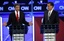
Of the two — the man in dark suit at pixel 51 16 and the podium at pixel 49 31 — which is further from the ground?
the man in dark suit at pixel 51 16

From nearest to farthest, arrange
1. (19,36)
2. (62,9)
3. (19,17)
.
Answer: (19,36) → (19,17) → (62,9)

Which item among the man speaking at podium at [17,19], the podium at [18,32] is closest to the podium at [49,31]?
the podium at [18,32]

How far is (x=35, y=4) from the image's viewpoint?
5.88 metres

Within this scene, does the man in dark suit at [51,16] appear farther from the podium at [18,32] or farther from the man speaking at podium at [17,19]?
the podium at [18,32]

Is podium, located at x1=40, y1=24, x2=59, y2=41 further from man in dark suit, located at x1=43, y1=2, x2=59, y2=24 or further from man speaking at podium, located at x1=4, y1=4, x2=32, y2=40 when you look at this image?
man speaking at podium, located at x1=4, y1=4, x2=32, y2=40

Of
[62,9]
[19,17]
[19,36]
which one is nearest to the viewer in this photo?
[19,36]

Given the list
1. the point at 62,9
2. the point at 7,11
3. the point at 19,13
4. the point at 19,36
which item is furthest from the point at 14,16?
the point at 62,9

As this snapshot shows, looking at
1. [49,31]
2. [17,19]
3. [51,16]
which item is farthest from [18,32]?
[51,16]

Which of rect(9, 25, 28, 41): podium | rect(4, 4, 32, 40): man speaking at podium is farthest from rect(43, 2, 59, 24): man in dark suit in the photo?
rect(9, 25, 28, 41): podium

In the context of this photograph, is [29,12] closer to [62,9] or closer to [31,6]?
[31,6]

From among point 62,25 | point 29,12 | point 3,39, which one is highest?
point 29,12

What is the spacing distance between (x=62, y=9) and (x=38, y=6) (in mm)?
651

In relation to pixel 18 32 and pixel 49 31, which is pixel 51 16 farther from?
pixel 18 32

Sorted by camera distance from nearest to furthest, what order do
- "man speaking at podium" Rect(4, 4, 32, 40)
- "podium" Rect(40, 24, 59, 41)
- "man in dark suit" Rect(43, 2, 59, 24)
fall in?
"podium" Rect(40, 24, 59, 41) < "man in dark suit" Rect(43, 2, 59, 24) < "man speaking at podium" Rect(4, 4, 32, 40)
